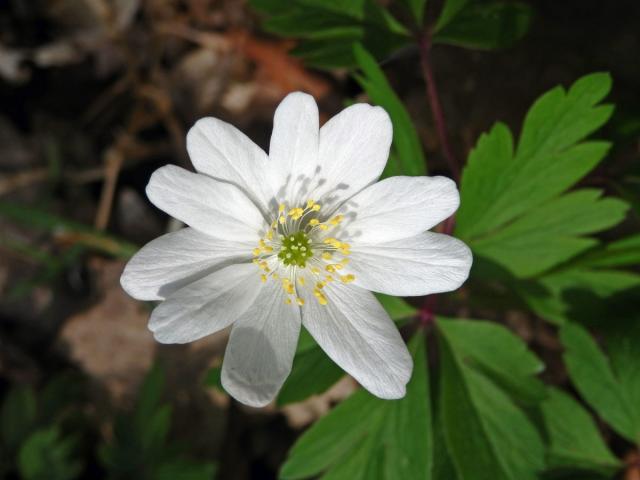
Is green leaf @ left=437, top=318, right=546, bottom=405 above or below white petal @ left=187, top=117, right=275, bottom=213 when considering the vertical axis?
below

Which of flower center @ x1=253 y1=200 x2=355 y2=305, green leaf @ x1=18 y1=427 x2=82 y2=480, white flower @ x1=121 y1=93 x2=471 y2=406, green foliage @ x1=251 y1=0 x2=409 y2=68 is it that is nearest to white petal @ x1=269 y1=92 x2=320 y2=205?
white flower @ x1=121 y1=93 x2=471 y2=406

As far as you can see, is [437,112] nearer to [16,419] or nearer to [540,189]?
[540,189]

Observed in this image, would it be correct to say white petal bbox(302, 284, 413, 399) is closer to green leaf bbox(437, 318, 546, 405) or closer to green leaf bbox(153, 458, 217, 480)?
green leaf bbox(437, 318, 546, 405)

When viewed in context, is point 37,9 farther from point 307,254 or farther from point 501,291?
point 501,291

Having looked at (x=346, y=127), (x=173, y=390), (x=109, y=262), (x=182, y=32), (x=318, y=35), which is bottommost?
(x=173, y=390)

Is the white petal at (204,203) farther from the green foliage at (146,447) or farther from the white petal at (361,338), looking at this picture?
the green foliage at (146,447)

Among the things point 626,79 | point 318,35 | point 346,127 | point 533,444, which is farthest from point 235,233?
point 626,79
